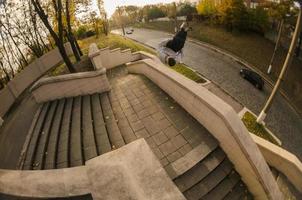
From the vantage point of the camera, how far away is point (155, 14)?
5516 cm

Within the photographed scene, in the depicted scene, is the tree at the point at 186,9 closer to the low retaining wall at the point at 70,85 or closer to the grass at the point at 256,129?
the grass at the point at 256,129

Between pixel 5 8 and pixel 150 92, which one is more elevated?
pixel 5 8

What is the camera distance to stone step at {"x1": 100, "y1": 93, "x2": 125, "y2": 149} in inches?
257

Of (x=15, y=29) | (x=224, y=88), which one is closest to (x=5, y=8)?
(x=15, y=29)

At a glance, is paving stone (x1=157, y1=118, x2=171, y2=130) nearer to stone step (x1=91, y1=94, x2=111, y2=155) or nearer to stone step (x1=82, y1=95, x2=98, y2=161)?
stone step (x1=91, y1=94, x2=111, y2=155)

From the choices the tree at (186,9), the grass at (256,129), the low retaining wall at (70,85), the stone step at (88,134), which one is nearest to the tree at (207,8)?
the tree at (186,9)

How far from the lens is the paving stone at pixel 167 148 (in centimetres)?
609

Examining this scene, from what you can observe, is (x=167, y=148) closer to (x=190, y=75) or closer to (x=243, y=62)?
(x=190, y=75)

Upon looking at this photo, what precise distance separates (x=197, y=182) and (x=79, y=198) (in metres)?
3.24

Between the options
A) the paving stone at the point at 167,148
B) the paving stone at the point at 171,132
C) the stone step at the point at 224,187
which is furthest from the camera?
the paving stone at the point at 171,132

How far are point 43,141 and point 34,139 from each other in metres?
0.46

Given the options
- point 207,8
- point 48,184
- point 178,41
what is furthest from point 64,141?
point 207,8

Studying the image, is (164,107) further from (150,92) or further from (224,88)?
(224,88)

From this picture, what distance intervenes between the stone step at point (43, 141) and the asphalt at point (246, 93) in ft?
44.9
